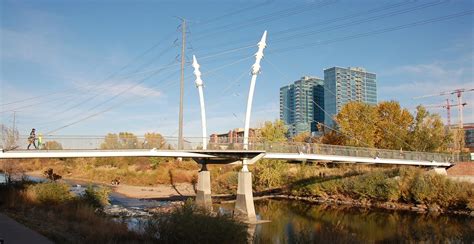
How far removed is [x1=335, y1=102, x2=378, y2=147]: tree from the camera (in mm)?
65875

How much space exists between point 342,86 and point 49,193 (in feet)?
542

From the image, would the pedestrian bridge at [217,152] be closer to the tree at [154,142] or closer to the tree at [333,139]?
the tree at [154,142]

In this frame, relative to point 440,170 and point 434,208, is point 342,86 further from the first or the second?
point 434,208

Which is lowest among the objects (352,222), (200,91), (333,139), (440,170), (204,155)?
(352,222)

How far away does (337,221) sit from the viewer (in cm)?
3609

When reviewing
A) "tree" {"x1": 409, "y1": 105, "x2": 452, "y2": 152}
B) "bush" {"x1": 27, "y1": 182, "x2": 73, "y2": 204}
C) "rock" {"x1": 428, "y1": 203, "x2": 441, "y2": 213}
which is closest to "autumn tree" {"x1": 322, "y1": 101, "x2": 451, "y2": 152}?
"tree" {"x1": 409, "y1": 105, "x2": 452, "y2": 152}

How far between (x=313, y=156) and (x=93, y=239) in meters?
26.6

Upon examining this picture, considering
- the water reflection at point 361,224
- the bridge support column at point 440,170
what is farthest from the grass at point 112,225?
the bridge support column at point 440,170

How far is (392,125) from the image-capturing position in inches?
2630

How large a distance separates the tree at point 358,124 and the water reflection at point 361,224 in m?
22.2

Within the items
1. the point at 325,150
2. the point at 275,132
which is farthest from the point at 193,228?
the point at 275,132

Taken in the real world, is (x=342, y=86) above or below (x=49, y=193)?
above

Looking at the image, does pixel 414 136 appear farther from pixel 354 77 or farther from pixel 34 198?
pixel 354 77

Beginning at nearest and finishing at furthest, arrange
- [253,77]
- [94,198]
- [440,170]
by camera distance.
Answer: [94,198], [253,77], [440,170]
